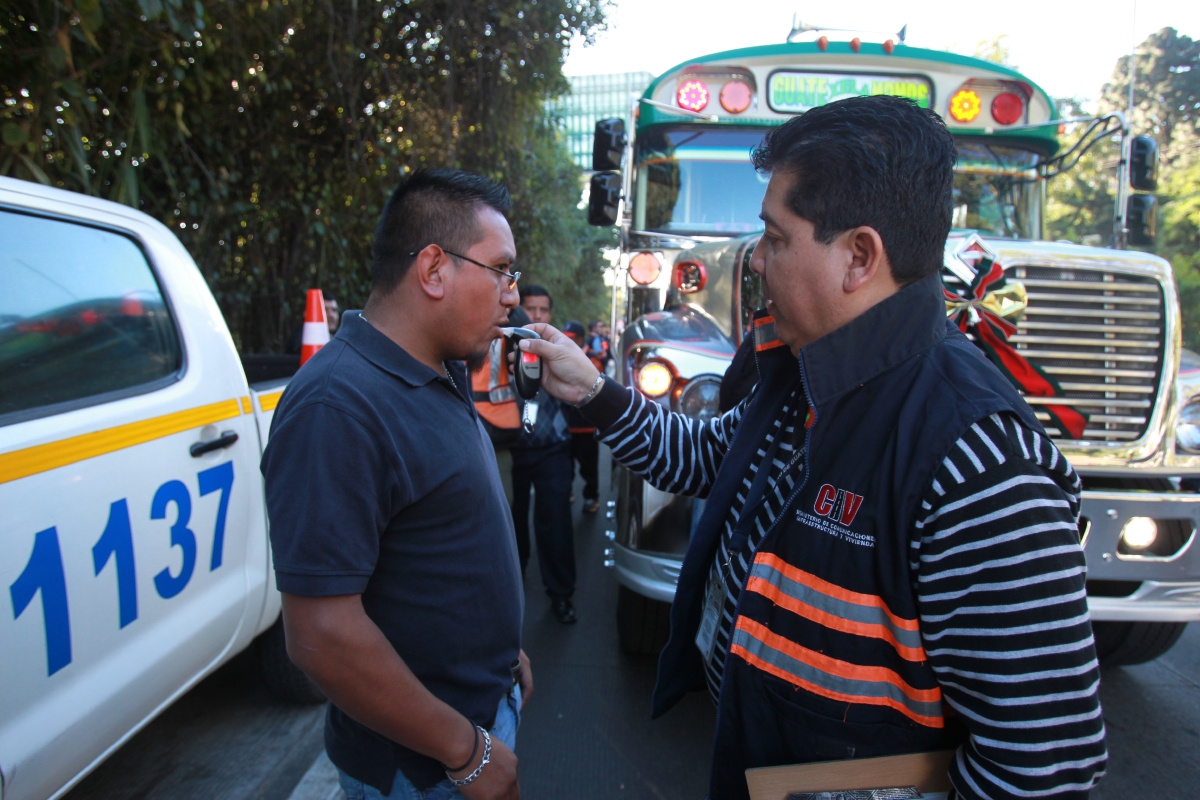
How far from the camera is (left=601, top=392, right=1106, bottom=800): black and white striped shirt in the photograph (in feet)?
3.11

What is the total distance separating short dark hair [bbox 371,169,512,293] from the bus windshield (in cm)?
331

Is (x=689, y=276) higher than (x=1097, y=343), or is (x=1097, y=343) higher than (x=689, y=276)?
(x=689, y=276)

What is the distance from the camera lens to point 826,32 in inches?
172

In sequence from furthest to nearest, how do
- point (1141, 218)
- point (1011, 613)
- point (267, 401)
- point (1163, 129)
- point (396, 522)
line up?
point (1163, 129)
point (1141, 218)
point (267, 401)
point (396, 522)
point (1011, 613)

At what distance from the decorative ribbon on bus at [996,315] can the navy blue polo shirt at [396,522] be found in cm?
213

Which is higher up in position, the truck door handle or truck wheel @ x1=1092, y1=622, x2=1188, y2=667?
the truck door handle

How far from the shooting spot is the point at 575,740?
9.62 ft

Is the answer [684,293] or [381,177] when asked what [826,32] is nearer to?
[684,293]

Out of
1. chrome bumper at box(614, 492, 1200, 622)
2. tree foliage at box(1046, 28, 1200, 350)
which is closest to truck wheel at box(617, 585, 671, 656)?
chrome bumper at box(614, 492, 1200, 622)

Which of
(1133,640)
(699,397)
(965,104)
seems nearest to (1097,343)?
(1133,640)

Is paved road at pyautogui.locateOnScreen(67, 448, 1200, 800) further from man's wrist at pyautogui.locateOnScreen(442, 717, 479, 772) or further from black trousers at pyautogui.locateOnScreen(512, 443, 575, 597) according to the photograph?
man's wrist at pyautogui.locateOnScreen(442, 717, 479, 772)

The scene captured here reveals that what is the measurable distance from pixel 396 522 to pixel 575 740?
2.05 metres

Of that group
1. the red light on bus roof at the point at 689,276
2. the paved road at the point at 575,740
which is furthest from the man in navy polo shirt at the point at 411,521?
the red light on bus roof at the point at 689,276

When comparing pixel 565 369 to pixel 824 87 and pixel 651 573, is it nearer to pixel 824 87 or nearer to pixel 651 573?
pixel 651 573
